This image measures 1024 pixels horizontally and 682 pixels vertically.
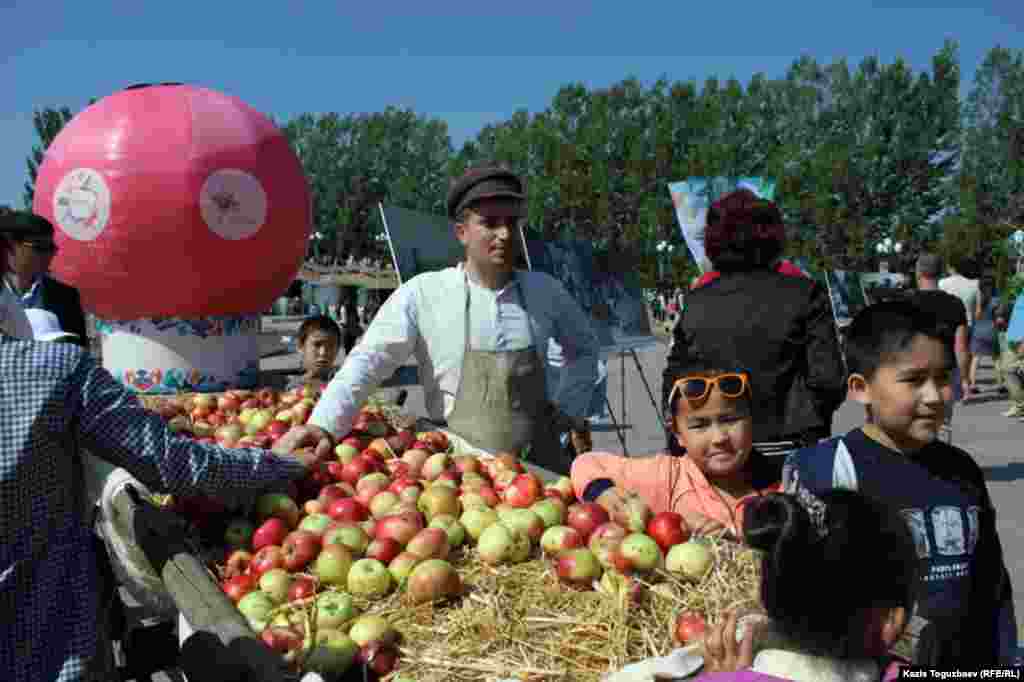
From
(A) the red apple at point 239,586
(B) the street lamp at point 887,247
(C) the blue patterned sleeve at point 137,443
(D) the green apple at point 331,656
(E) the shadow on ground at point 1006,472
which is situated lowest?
(E) the shadow on ground at point 1006,472

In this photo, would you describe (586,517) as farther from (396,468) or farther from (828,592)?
(828,592)

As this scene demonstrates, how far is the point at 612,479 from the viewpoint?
316 cm

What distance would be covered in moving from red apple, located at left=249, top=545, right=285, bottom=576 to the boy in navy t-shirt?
5.04 feet

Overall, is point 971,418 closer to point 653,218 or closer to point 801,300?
point 801,300

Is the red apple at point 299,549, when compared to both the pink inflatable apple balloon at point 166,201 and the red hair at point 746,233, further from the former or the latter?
the pink inflatable apple balloon at point 166,201

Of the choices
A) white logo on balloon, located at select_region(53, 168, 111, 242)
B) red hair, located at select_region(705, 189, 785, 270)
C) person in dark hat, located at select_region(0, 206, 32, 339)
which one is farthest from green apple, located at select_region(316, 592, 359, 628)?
white logo on balloon, located at select_region(53, 168, 111, 242)

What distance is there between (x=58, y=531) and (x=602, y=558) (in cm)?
145

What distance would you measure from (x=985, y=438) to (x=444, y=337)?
856cm

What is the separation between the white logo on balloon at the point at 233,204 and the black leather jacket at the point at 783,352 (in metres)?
4.18

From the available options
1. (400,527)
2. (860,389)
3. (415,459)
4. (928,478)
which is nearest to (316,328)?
(415,459)

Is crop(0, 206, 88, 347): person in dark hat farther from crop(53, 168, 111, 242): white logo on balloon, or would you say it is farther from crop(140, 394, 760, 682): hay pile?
crop(140, 394, 760, 682): hay pile

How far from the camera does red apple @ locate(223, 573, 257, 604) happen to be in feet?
8.73

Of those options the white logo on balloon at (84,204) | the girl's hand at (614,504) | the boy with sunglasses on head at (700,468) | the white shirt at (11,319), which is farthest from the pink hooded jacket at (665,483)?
the white logo on balloon at (84,204)

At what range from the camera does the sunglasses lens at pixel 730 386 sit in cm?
→ 288
